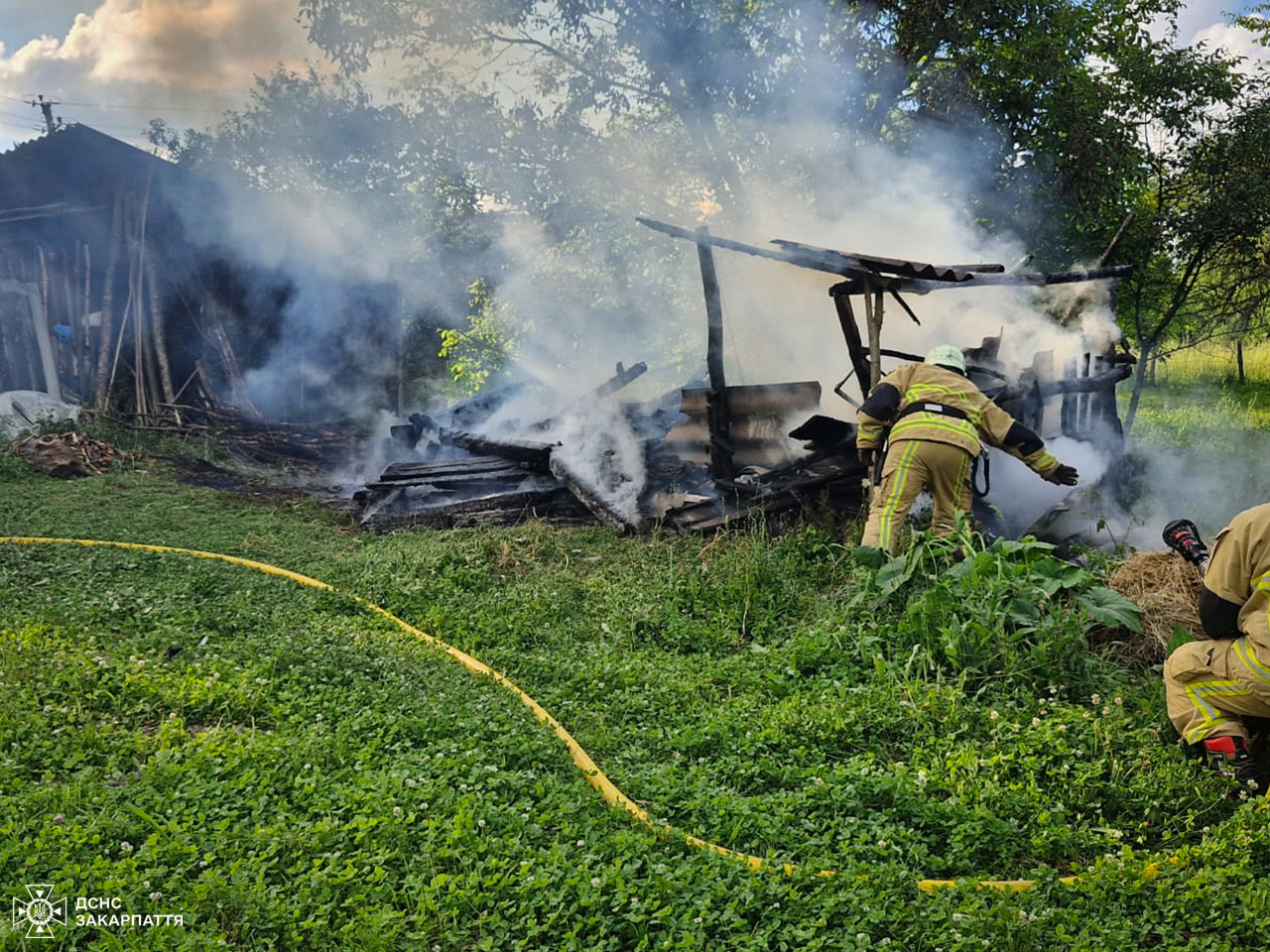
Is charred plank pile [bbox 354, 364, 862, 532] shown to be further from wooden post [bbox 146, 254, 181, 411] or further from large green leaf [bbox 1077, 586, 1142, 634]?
wooden post [bbox 146, 254, 181, 411]

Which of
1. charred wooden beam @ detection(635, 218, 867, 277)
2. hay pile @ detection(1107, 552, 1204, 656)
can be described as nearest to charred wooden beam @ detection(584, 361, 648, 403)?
charred wooden beam @ detection(635, 218, 867, 277)

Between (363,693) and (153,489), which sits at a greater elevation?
(153,489)

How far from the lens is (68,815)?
3113 mm

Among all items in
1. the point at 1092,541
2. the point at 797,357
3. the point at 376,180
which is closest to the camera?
the point at 1092,541

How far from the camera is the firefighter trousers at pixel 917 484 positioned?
654 cm

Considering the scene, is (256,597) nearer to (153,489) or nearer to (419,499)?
(419,499)

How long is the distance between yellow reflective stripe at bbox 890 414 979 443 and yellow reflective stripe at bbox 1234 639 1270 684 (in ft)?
9.21

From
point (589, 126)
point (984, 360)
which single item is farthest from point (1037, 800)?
point (589, 126)

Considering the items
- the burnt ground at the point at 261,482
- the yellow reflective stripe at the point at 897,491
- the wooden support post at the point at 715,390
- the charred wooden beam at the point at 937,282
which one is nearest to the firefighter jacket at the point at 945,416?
the yellow reflective stripe at the point at 897,491

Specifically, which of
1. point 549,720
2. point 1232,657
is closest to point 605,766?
point 549,720

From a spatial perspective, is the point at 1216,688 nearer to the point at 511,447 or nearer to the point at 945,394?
the point at 945,394

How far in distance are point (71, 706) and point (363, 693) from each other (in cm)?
130

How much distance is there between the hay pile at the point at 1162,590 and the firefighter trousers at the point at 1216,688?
827 mm

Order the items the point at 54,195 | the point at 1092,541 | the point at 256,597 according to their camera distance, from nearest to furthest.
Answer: the point at 256,597 < the point at 1092,541 < the point at 54,195
